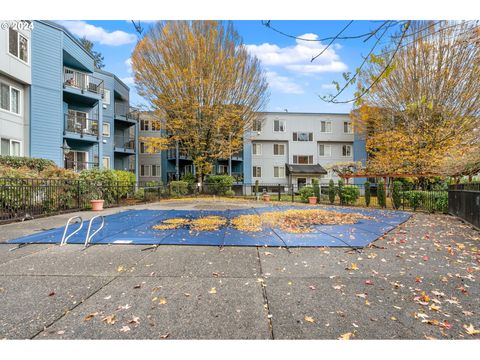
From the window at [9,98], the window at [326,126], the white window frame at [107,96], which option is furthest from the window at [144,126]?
the window at [326,126]

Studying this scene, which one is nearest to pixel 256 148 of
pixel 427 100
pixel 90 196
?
pixel 427 100

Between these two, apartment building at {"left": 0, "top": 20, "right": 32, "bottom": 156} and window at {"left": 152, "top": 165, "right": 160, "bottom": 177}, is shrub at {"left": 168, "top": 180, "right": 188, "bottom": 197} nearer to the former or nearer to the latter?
apartment building at {"left": 0, "top": 20, "right": 32, "bottom": 156}

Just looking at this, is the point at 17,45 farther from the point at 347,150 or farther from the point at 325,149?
the point at 347,150

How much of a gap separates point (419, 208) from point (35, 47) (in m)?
22.2

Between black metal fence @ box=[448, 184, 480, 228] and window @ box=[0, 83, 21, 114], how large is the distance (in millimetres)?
19891

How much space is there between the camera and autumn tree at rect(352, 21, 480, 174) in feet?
44.9

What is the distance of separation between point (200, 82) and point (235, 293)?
16.8 m

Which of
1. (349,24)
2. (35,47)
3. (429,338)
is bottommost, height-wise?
(429,338)

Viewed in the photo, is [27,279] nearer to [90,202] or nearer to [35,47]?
[90,202]

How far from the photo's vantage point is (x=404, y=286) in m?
3.16

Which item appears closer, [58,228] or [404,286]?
[404,286]

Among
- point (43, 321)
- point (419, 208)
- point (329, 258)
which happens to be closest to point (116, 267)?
point (43, 321)

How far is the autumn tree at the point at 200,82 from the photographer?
658 inches

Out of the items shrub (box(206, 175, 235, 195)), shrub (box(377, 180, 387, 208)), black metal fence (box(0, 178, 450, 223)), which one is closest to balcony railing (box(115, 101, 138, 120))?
black metal fence (box(0, 178, 450, 223))
